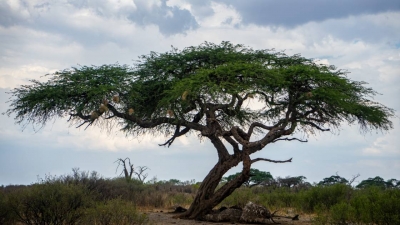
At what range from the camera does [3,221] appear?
14.5 m

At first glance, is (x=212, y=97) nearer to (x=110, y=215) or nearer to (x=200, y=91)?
(x=200, y=91)

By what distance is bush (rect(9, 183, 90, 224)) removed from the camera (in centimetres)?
1413

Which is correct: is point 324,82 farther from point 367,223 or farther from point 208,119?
point 367,223

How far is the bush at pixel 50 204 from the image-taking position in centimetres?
1413

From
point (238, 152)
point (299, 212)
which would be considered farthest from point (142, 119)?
point (299, 212)

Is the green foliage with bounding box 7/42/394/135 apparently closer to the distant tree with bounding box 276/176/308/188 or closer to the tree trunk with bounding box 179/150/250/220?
the tree trunk with bounding box 179/150/250/220

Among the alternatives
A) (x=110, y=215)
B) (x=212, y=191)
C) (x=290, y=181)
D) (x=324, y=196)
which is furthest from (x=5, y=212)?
(x=290, y=181)

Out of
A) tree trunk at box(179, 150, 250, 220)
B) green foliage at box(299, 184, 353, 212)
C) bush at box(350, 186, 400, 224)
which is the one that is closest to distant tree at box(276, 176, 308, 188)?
green foliage at box(299, 184, 353, 212)

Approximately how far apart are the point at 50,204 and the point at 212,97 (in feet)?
22.3

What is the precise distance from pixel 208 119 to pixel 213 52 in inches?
122

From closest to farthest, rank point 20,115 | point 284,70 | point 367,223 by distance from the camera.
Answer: point 367,223 → point 284,70 → point 20,115

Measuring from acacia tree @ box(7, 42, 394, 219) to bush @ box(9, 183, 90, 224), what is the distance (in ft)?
16.6

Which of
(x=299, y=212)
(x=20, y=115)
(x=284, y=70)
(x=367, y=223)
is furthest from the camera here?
(x=299, y=212)

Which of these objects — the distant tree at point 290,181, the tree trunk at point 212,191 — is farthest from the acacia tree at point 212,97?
the distant tree at point 290,181
